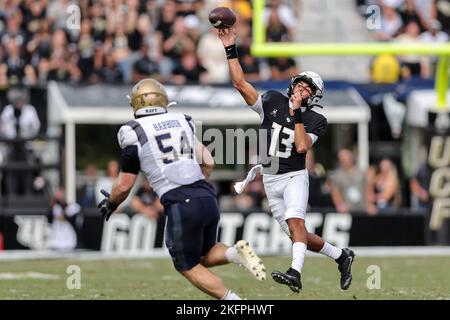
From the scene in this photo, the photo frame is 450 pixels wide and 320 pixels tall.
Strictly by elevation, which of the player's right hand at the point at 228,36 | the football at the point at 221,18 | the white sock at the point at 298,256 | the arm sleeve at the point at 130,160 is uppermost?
the football at the point at 221,18

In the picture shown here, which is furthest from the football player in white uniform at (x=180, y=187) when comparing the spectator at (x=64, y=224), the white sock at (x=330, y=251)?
the spectator at (x=64, y=224)

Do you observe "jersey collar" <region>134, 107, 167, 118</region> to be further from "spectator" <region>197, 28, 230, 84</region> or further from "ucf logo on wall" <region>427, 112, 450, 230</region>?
"spectator" <region>197, 28, 230, 84</region>

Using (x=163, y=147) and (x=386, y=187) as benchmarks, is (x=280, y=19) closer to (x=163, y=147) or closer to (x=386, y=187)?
(x=386, y=187)

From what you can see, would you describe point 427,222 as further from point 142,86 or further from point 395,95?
point 142,86

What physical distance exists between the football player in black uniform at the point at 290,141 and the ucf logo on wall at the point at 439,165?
27.2 feet

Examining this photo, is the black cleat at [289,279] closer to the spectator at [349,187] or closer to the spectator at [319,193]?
the spectator at [319,193]

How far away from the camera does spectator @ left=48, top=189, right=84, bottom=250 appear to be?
56.4 feet

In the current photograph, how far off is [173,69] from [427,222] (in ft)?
14.5

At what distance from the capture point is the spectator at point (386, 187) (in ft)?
60.2

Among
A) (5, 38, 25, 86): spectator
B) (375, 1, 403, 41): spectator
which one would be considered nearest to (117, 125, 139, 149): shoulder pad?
(375, 1, 403, 41): spectator

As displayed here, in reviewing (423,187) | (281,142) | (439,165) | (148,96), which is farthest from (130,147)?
(439,165)

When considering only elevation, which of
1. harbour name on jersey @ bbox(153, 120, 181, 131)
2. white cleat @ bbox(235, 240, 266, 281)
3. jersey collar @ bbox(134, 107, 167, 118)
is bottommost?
white cleat @ bbox(235, 240, 266, 281)

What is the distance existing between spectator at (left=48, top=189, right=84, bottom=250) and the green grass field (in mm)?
1696
